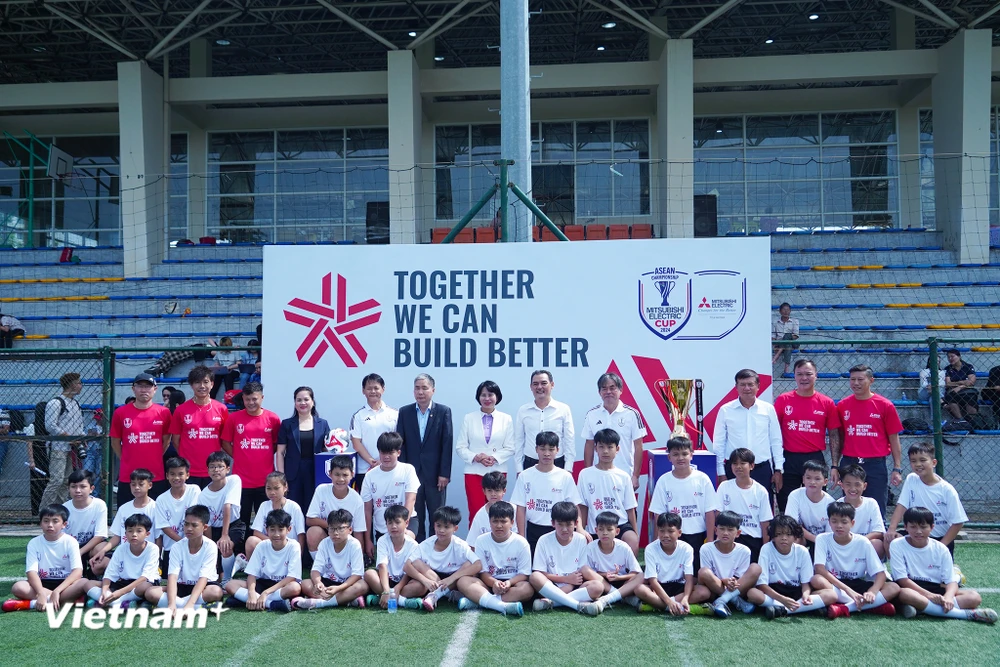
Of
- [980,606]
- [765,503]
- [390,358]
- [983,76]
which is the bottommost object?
[980,606]

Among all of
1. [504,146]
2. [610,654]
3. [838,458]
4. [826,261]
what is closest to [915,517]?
[838,458]

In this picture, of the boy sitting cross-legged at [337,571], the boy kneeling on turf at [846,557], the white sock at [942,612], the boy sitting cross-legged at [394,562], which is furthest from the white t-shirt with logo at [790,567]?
the boy sitting cross-legged at [337,571]

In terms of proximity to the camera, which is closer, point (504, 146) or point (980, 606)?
point (980, 606)

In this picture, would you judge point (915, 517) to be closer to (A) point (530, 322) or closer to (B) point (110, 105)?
(A) point (530, 322)

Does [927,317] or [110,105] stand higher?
[110,105]

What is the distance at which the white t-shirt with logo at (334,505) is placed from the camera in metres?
7.09

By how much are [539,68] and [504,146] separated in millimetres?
9913

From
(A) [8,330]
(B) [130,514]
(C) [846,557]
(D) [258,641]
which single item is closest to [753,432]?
(C) [846,557]

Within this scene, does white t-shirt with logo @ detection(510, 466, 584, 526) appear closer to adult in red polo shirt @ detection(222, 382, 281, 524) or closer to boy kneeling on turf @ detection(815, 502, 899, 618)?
boy kneeling on turf @ detection(815, 502, 899, 618)

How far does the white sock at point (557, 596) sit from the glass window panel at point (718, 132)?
16325 mm

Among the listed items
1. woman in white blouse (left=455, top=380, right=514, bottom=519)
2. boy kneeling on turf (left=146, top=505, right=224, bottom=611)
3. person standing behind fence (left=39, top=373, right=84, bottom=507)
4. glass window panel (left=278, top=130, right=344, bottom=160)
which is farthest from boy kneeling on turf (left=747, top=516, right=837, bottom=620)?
glass window panel (left=278, top=130, right=344, bottom=160)

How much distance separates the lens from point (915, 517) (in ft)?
20.4

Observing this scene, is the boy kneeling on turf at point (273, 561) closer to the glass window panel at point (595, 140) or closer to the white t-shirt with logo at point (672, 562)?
the white t-shirt with logo at point (672, 562)

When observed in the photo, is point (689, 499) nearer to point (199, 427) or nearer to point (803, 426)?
point (803, 426)
